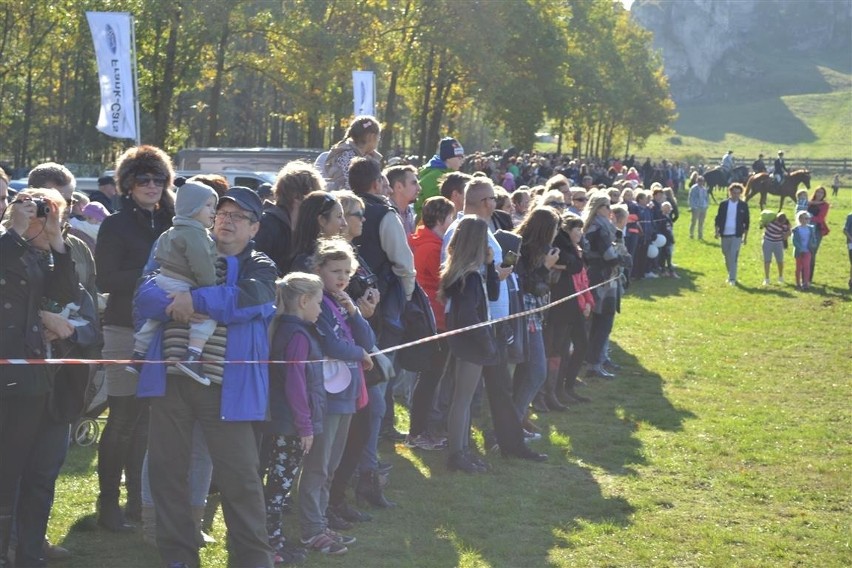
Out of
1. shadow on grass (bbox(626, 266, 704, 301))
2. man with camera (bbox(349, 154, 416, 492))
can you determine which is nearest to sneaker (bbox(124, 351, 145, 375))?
man with camera (bbox(349, 154, 416, 492))

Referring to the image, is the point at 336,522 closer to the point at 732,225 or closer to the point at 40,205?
the point at 40,205

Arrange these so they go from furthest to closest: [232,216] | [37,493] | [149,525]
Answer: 1. [149,525]
2. [37,493]
3. [232,216]


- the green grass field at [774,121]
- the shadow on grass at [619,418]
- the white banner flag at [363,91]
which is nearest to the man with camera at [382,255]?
the shadow on grass at [619,418]

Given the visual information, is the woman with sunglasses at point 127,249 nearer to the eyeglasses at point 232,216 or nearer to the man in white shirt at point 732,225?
the eyeglasses at point 232,216

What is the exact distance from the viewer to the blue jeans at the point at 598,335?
530 inches

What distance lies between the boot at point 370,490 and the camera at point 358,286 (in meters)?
1.27

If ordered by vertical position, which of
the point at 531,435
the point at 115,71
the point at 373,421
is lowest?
the point at 531,435

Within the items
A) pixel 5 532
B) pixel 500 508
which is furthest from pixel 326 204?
pixel 500 508

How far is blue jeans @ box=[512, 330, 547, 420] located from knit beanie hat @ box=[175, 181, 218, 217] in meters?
4.56

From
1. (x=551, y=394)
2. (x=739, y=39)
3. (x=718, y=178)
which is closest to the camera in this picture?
(x=551, y=394)

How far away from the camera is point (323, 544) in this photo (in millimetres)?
6984

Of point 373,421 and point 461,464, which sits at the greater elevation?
point 373,421

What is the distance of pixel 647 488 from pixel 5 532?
471 centimetres

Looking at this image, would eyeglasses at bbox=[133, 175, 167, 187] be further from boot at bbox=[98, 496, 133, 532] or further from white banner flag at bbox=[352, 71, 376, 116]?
white banner flag at bbox=[352, 71, 376, 116]
